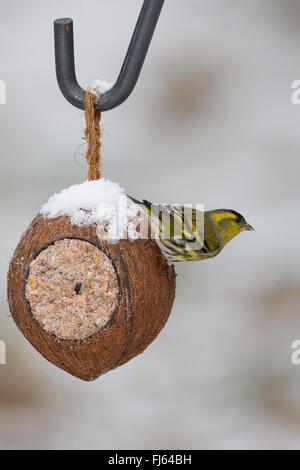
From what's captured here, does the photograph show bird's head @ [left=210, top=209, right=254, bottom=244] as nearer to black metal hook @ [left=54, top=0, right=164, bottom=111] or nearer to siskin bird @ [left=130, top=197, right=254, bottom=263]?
siskin bird @ [left=130, top=197, right=254, bottom=263]

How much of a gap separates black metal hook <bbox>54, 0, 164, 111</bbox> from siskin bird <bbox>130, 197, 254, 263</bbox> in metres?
0.30

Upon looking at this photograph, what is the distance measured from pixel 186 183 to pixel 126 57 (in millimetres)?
1806

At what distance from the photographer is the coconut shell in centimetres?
186

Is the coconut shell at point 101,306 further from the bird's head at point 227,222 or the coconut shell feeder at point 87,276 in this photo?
the bird's head at point 227,222

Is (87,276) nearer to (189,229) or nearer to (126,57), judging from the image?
(189,229)

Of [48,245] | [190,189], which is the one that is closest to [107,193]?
[48,245]

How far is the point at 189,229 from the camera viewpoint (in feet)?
6.93

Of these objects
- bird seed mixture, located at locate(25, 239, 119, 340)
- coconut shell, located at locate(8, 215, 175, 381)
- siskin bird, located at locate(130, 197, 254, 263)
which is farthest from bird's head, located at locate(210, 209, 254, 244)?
bird seed mixture, located at locate(25, 239, 119, 340)

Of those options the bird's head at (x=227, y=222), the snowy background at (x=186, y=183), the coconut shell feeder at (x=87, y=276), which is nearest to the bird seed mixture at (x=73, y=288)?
the coconut shell feeder at (x=87, y=276)

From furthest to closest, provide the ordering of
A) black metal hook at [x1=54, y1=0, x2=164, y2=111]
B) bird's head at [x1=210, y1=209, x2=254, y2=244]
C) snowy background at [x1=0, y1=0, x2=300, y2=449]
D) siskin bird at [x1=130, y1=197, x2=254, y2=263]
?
snowy background at [x1=0, y1=0, x2=300, y2=449] → bird's head at [x1=210, y1=209, x2=254, y2=244] → siskin bird at [x1=130, y1=197, x2=254, y2=263] → black metal hook at [x1=54, y1=0, x2=164, y2=111]

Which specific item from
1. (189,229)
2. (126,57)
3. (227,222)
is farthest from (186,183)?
(126,57)

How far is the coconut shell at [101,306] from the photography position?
1858mm

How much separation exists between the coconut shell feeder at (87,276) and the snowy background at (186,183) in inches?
65.7

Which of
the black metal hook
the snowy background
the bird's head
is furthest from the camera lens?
the snowy background
